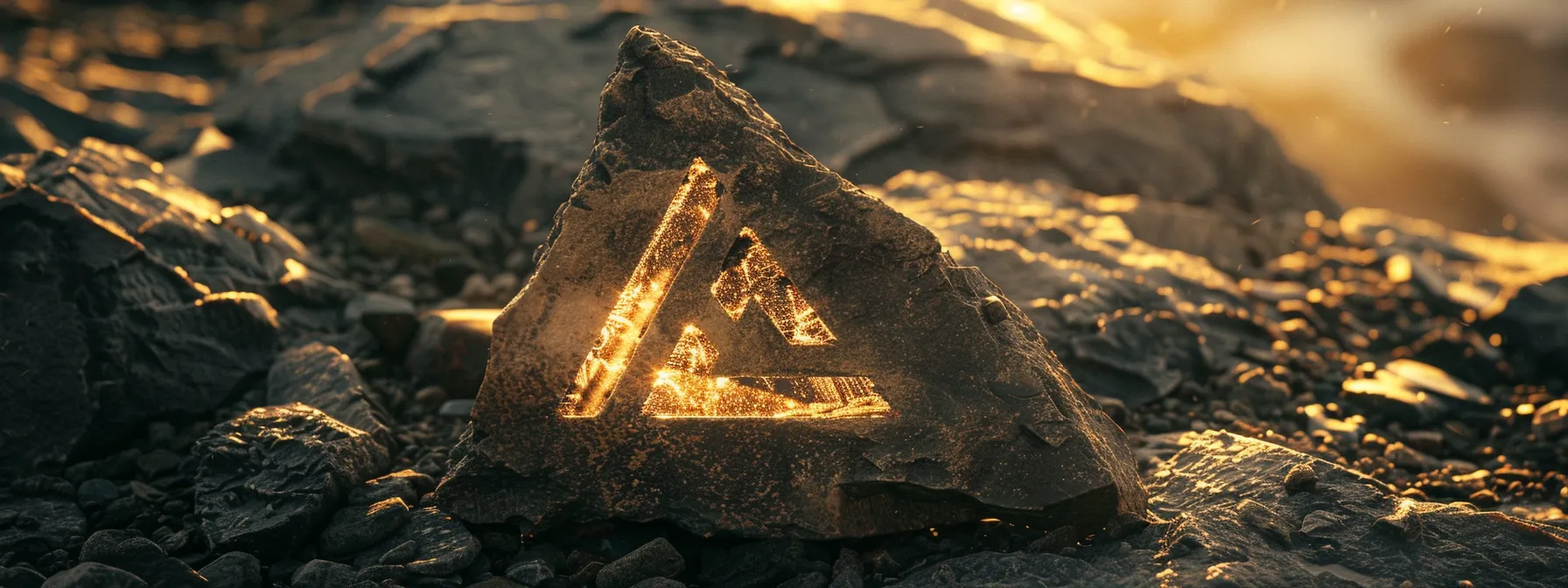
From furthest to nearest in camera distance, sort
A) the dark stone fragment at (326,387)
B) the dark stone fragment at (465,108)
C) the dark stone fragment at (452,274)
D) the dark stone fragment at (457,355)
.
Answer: the dark stone fragment at (465,108)
the dark stone fragment at (452,274)
the dark stone fragment at (457,355)
the dark stone fragment at (326,387)

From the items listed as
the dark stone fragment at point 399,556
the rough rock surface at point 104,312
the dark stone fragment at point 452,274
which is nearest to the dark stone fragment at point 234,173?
the dark stone fragment at point 452,274

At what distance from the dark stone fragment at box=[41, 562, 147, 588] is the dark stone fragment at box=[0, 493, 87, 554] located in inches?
18.1

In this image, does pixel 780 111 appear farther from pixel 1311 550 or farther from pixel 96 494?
pixel 1311 550

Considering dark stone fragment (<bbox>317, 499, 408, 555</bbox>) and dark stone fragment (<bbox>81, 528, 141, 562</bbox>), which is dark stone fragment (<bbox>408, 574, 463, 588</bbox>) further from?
dark stone fragment (<bbox>81, 528, 141, 562</bbox>)

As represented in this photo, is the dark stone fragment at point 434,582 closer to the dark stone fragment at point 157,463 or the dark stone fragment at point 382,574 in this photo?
the dark stone fragment at point 382,574

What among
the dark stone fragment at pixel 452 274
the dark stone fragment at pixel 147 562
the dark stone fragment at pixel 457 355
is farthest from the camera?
the dark stone fragment at pixel 452 274

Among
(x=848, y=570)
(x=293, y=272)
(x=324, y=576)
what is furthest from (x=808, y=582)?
(x=293, y=272)

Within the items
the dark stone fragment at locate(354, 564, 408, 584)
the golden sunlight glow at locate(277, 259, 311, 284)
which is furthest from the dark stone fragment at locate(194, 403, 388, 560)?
the golden sunlight glow at locate(277, 259, 311, 284)

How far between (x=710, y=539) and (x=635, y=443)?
30 centimetres

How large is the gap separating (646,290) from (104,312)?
172 centimetres

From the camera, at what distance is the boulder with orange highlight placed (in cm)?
294

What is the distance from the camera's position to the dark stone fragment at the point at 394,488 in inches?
105

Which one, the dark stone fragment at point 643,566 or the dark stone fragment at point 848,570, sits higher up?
the dark stone fragment at point 848,570

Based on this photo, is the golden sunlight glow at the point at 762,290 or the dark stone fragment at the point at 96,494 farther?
the dark stone fragment at the point at 96,494
